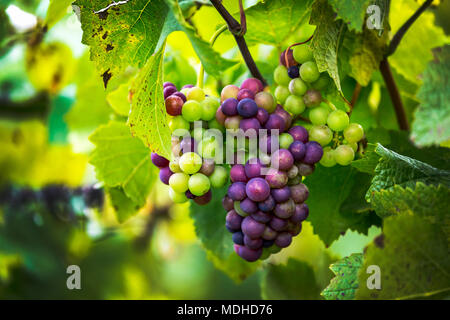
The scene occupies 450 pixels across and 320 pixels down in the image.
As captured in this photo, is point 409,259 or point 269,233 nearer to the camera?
point 409,259

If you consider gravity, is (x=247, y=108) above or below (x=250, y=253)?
above

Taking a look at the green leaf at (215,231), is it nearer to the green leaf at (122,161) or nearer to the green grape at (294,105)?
the green leaf at (122,161)

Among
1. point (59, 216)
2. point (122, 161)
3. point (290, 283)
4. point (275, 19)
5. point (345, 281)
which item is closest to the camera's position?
point (345, 281)

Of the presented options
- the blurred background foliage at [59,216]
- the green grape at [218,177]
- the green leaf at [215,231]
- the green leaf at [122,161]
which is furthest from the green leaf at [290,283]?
the green grape at [218,177]

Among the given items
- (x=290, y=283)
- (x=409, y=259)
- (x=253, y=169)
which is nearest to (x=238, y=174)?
(x=253, y=169)

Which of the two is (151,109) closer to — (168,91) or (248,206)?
(168,91)
